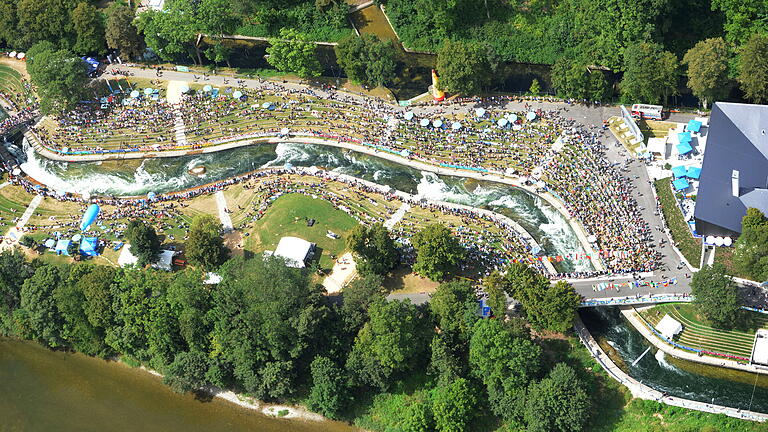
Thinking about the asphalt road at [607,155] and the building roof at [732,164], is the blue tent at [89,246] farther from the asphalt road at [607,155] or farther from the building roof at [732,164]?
the building roof at [732,164]

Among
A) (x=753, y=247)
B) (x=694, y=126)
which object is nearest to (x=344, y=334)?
(x=753, y=247)

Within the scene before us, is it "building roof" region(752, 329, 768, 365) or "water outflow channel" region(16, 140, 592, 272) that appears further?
"water outflow channel" region(16, 140, 592, 272)

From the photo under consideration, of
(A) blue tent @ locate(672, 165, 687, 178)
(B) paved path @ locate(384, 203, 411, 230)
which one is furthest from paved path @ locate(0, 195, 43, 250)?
(A) blue tent @ locate(672, 165, 687, 178)

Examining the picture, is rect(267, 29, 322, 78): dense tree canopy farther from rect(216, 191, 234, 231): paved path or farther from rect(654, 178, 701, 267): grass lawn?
rect(654, 178, 701, 267): grass lawn

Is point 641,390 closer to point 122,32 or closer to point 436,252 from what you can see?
point 436,252

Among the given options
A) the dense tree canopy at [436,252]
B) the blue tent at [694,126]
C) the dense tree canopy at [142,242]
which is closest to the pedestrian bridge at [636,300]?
the dense tree canopy at [436,252]
